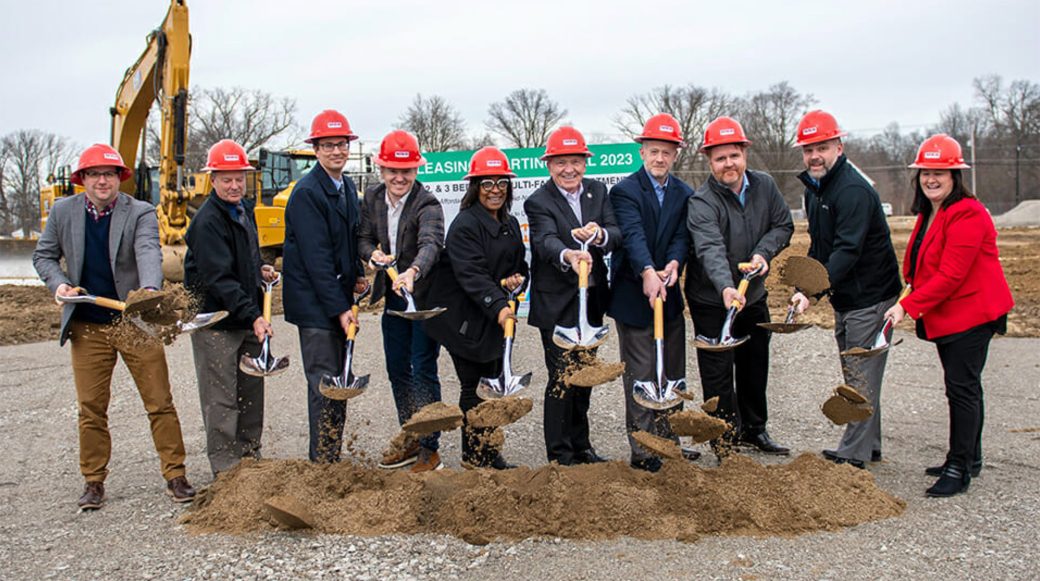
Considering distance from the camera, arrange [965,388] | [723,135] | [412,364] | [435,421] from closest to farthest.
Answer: [435,421], [965,388], [723,135], [412,364]

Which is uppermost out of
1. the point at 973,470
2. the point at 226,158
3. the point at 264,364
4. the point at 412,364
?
the point at 226,158

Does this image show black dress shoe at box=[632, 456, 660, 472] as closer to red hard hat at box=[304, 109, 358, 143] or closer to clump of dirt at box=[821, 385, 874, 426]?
clump of dirt at box=[821, 385, 874, 426]

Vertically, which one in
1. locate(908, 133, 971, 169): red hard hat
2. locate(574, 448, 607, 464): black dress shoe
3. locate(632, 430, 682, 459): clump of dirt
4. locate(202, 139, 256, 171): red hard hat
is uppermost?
locate(202, 139, 256, 171): red hard hat

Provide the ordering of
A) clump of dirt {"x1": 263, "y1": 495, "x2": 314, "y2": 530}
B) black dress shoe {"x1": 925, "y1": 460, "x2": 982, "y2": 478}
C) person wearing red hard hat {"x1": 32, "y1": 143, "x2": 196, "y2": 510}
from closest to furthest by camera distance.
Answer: clump of dirt {"x1": 263, "y1": 495, "x2": 314, "y2": 530} < person wearing red hard hat {"x1": 32, "y1": 143, "x2": 196, "y2": 510} < black dress shoe {"x1": 925, "y1": 460, "x2": 982, "y2": 478}

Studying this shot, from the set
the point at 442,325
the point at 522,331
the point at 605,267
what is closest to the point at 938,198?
the point at 605,267

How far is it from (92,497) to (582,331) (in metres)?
3.04

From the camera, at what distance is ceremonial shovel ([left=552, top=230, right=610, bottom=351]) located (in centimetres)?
510

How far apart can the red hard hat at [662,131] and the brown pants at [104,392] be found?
10.5ft

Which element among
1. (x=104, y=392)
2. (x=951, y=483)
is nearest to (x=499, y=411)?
(x=104, y=392)

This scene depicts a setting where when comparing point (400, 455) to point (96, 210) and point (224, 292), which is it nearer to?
point (224, 292)

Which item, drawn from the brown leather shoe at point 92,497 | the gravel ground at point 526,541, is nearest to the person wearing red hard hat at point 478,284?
the gravel ground at point 526,541

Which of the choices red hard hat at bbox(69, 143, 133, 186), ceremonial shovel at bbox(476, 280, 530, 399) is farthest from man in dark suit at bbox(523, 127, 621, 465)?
red hard hat at bbox(69, 143, 133, 186)

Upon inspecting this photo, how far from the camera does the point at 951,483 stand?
4.90m

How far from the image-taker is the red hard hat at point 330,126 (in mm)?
5262
